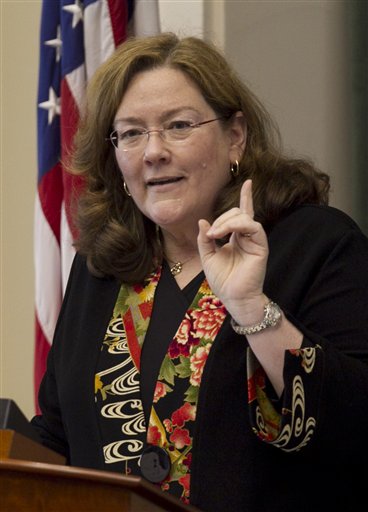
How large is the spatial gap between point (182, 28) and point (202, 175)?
61.1 inches

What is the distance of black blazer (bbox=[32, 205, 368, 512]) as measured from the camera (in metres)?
2.28

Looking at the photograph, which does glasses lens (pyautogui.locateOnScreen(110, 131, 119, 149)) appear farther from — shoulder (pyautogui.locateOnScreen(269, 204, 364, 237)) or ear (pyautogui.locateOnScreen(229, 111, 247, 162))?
shoulder (pyautogui.locateOnScreen(269, 204, 364, 237))

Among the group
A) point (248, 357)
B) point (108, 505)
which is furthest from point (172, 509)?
point (248, 357)

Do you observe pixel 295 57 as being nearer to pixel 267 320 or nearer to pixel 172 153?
pixel 172 153

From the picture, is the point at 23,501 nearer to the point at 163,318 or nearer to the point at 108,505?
the point at 108,505

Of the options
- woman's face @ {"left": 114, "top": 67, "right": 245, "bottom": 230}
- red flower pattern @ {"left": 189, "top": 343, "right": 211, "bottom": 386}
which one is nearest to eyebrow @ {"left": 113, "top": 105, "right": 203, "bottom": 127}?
woman's face @ {"left": 114, "top": 67, "right": 245, "bottom": 230}

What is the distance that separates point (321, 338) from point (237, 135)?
0.76 metres

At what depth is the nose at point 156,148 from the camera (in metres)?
2.67

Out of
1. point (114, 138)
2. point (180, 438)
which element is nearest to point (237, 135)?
point (114, 138)

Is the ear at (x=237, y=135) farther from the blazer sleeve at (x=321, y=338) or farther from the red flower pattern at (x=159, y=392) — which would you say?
the red flower pattern at (x=159, y=392)

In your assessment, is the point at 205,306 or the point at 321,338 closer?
the point at 321,338

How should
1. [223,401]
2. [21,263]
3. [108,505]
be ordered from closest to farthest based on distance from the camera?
[108,505] < [223,401] < [21,263]

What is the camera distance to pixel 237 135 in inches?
113

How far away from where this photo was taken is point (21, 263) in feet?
16.7
